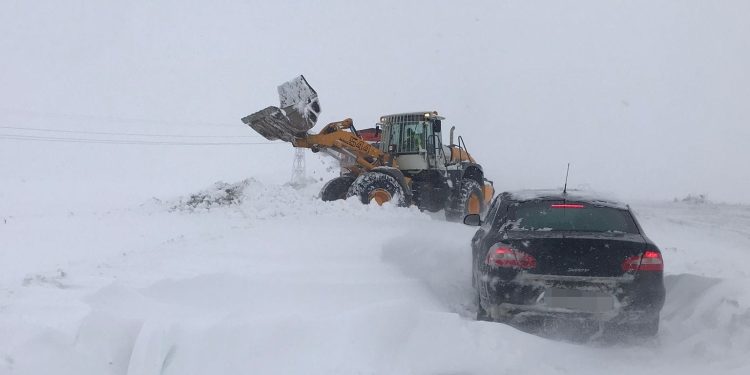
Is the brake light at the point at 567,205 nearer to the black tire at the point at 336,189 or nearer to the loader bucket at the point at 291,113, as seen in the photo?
the loader bucket at the point at 291,113

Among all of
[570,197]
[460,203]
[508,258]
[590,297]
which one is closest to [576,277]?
[590,297]

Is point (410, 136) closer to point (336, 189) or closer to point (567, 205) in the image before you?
point (336, 189)

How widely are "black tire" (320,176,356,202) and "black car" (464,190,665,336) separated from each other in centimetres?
946

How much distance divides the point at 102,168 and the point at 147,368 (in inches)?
1788

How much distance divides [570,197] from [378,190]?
7.42 meters

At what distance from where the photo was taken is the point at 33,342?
397 centimetres

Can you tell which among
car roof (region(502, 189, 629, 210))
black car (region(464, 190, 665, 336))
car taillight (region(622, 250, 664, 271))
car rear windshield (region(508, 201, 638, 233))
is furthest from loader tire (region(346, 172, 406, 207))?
car taillight (region(622, 250, 664, 271))

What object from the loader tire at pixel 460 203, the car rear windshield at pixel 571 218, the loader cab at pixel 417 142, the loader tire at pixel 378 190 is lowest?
the loader tire at pixel 460 203

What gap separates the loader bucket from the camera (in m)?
13.3

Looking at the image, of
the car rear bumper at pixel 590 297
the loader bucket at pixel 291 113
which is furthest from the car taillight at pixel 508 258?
the loader bucket at pixel 291 113

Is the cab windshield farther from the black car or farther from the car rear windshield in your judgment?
the black car

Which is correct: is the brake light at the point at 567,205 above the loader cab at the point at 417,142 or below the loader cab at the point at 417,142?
below

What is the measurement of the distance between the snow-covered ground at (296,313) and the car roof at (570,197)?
1318 millimetres

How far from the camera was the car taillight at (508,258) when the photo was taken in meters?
5.33
